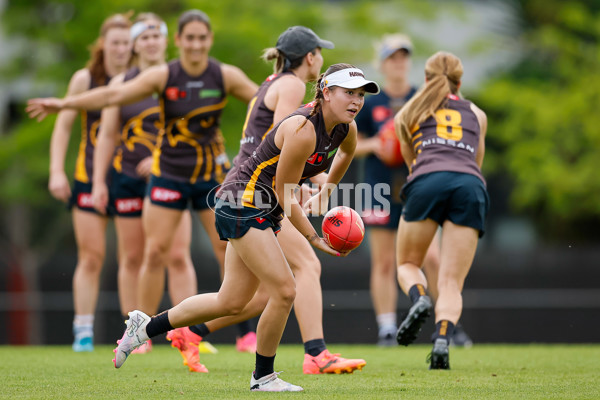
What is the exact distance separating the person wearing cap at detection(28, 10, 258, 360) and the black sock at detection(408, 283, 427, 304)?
1809mm

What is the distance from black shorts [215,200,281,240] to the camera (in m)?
5.10

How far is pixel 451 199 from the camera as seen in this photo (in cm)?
646

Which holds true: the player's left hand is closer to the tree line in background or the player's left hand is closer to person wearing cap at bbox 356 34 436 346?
person wearing cap at bbox 356 34 436 346

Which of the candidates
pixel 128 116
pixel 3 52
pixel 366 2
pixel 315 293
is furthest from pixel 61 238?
pixel 315 293

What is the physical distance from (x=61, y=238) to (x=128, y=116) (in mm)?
12331

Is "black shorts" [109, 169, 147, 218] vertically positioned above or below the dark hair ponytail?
below

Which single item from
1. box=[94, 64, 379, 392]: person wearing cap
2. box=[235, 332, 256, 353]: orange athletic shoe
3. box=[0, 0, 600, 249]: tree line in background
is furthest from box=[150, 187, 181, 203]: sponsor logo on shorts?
box=[0, 0, 600, 249]: tree line in background

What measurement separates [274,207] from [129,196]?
3553 mm

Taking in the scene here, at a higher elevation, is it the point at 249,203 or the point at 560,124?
the point at 560,124

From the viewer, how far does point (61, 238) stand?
2022 cm

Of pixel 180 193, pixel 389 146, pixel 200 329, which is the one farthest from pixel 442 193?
pixel 389 146

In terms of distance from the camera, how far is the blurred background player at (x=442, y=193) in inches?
251

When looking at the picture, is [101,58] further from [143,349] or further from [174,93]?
[143,349]

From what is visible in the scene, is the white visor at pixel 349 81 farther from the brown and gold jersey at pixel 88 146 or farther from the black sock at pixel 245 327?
the brown and gold jersey at pixel 88 146
